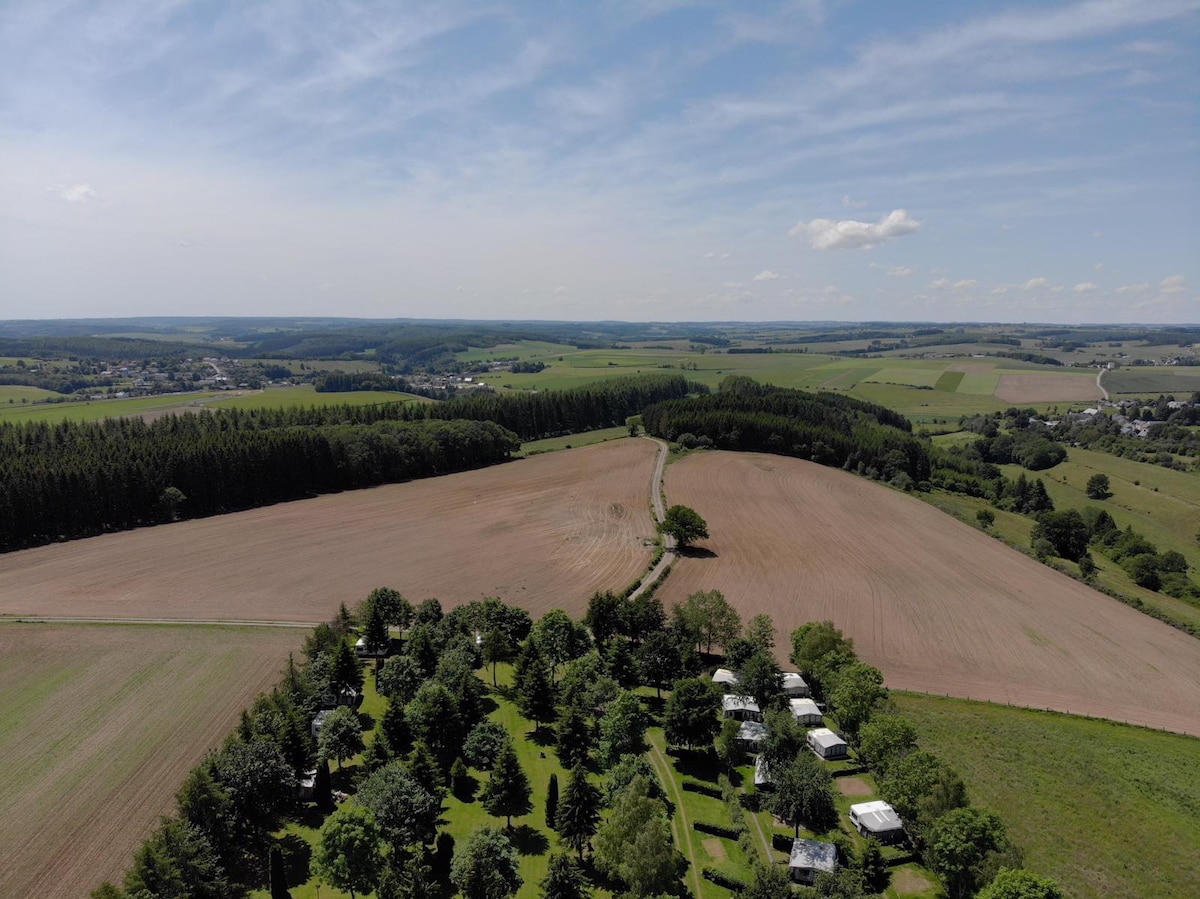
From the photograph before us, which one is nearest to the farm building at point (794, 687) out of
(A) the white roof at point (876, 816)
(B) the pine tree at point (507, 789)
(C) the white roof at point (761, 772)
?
(C) the white roof at point (761, 772)

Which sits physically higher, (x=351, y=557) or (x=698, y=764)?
(x=351, y=557)

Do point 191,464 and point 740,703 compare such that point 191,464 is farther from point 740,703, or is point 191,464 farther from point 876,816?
point 876,816

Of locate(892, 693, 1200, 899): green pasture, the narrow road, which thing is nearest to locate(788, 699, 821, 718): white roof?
locate(892, 693, 1200, 899): green pasture

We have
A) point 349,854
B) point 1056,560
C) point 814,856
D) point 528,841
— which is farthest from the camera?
point 1056,560

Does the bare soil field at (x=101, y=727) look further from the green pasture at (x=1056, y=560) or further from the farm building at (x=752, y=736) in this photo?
the green pasture at (x=1056, y=560)

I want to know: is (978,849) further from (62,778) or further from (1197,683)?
(62,778)

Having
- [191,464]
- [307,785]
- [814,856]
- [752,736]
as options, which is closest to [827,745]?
[752,736]

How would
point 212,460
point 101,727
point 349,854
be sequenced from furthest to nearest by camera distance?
point 212,460
point 101,727
point 349,854
